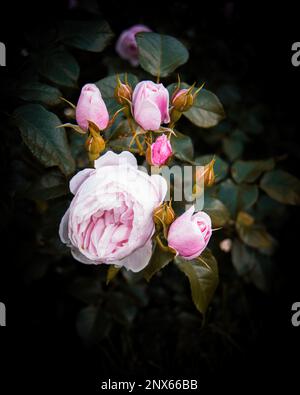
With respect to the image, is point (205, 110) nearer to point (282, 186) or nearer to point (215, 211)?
point (215, 211)

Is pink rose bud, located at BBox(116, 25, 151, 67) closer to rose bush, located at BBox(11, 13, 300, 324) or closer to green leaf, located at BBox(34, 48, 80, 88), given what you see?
rose bush, located at BBox(11, 13, 300, 324)

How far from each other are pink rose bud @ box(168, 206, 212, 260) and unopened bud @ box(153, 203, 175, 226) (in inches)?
0.6

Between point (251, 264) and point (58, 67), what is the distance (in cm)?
70

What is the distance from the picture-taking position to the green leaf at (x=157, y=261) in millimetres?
719

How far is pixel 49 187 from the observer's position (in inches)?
36.7

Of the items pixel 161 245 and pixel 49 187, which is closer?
pixel 161 245

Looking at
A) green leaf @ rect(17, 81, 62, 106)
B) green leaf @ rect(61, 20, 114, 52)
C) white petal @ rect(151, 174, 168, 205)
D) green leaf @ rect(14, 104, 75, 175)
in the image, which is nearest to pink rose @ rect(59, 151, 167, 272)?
white petal @ rect(151, 174, 168, 205)

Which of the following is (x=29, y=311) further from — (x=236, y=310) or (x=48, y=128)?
(x=48, y=128)

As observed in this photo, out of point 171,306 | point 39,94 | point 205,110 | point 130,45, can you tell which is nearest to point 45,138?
point 39,94

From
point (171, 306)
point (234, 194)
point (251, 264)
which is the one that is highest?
point (234, 194)

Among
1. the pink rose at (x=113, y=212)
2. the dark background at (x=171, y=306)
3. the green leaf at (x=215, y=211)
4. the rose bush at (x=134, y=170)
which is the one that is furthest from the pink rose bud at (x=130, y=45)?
the pink rose at (x=113, y=212)

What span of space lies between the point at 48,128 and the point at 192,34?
96 centimetres

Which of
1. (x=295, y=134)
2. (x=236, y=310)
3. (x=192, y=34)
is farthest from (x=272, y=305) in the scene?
(x=192, y=34)

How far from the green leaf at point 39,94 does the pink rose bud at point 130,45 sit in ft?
1.40
